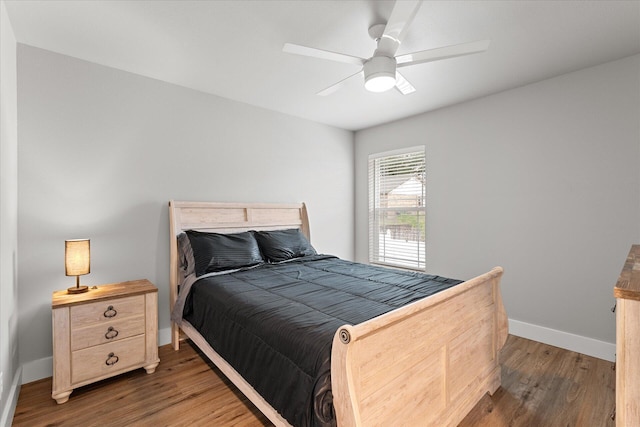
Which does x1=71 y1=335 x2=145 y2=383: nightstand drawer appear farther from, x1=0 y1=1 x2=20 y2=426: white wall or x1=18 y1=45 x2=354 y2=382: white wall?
x1=18 y1=45 x2=354 y2=382: white wall

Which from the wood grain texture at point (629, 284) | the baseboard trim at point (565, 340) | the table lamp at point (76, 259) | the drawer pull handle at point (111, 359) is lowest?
the baseboard trim at point (565, 340)

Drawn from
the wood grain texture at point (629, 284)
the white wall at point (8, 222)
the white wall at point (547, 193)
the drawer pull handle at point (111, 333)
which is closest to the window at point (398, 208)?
the white wall at point (547, 193)

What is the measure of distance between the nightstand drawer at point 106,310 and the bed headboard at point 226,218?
514 millimetres

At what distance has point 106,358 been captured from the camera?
Answer: 214 centimetres

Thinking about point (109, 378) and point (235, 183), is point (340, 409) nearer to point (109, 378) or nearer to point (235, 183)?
point (109, 378)

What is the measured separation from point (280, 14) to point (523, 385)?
3024 millimetres

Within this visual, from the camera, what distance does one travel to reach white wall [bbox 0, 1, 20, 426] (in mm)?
1697

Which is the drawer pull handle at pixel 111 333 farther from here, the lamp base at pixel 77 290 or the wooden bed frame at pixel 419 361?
the wooden bed frame at pixel 419 361

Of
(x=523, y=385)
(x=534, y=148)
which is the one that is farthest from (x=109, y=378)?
(x=534, y=148)

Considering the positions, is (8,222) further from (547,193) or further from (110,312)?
(547,193)

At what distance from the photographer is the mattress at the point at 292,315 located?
4.32 feet

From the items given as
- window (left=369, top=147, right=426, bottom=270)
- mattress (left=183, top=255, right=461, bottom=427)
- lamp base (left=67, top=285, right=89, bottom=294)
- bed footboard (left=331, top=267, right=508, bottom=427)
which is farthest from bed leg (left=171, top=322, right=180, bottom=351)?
window (left=369, top=147, right=426, bottom=270)

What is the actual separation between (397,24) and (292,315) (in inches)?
65.3

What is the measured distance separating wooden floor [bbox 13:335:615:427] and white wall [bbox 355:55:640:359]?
0.60m
